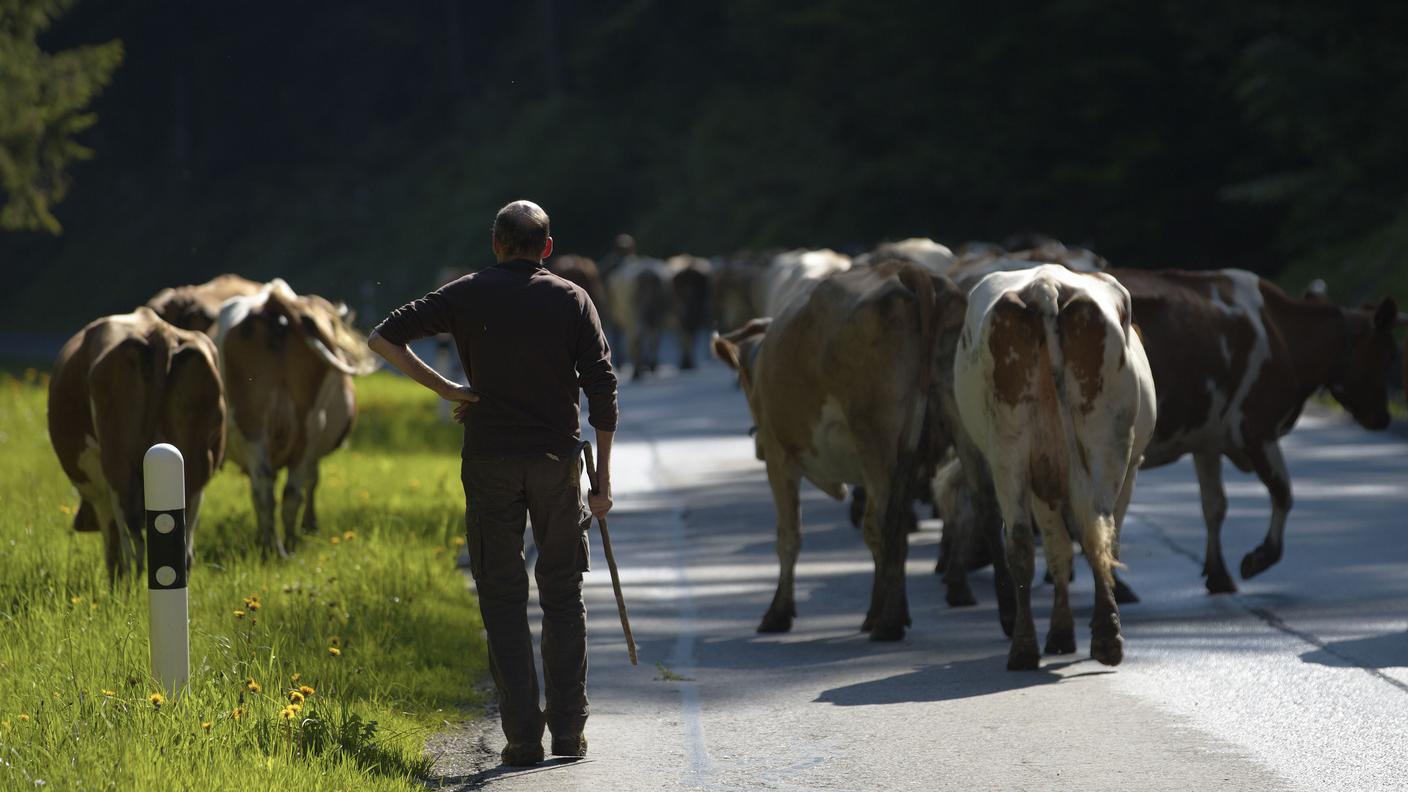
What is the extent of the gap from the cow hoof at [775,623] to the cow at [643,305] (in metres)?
24.1

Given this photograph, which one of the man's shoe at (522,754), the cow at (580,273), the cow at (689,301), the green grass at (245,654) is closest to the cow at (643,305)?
the cow at (689,301)

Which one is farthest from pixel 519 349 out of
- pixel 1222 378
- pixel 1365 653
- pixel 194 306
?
pixel 194 306

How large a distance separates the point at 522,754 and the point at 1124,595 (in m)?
4.87

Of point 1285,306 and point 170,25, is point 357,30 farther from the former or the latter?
point 1285,306

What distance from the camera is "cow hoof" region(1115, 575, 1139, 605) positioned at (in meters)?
11.5

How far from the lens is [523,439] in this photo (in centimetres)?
779

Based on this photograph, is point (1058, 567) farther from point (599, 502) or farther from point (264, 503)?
point (264, 503)

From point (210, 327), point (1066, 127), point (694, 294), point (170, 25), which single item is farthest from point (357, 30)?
point (210, 327)

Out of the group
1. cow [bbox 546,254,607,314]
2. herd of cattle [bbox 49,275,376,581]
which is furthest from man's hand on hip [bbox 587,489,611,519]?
cow [bbox 546,254,607,314]

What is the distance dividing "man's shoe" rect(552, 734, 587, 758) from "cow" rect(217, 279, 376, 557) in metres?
5.55

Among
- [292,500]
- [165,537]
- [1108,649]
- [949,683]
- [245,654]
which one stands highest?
[165,537]

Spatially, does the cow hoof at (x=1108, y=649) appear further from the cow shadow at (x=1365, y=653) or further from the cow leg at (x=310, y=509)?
the cow leg at (x=310, y=509)

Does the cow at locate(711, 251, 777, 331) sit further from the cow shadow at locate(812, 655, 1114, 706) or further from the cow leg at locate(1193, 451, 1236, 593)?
the cow shadow at locate(812, 655, 1114, 706)

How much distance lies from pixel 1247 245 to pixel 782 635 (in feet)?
119
